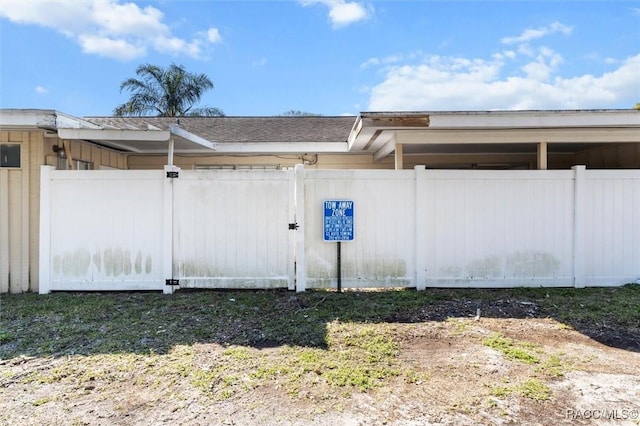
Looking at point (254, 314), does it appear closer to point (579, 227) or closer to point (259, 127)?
point (579, 227)

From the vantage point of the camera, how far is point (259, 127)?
9758mm

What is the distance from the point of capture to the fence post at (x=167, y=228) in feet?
17.8

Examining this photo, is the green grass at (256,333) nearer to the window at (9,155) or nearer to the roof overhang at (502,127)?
the window at (9,155)

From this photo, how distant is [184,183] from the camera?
216 inches

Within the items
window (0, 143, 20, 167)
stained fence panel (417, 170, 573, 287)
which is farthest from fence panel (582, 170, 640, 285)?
window (0, 143, 20, 167)

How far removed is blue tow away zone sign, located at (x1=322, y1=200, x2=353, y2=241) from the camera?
5410 mm

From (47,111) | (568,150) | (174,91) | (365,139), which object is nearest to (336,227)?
(365,139)

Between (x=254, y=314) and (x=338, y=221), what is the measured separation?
1737 mm

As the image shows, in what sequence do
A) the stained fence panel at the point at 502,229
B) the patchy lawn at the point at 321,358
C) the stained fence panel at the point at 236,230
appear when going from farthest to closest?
the stained fence panel at the point at 502,229
the stained fence panel at the point at 236,230
the patchy lawn at the point at 321,358

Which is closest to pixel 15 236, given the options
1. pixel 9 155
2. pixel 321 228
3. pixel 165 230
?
pixel 9 155

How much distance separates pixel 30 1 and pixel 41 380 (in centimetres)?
717

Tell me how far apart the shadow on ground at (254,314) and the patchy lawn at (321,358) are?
2 centimetres

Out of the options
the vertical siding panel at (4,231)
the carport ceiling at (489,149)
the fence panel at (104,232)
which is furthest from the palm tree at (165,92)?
the fence panel at (104,232)

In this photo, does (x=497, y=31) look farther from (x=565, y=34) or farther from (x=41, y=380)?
(x=41, y=380)
